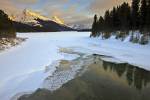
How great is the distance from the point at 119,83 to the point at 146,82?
162cm

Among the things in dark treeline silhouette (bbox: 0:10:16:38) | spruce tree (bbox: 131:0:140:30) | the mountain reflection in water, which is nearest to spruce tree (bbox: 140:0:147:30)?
spruce tree (bbox: 131:0:140:30)

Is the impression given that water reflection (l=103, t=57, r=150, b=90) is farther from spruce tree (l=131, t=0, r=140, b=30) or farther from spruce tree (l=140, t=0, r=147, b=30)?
spruce tree (l=131, t=0, r=140, b=30)

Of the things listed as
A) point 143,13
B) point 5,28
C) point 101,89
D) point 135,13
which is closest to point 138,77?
point 101,89

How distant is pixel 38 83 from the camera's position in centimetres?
1198

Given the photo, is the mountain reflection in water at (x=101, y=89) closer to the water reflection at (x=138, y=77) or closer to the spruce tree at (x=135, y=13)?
the water reflection at (x=138, y=77)

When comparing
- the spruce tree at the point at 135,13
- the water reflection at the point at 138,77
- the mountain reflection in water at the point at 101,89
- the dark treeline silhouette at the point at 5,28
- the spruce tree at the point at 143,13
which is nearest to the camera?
the mountain reflection in water at the point at 101,89

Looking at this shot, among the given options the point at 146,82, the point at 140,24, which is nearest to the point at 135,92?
the point at 146,82

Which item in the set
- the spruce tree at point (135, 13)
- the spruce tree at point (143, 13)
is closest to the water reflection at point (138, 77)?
the spruce tree at point (143, 13)

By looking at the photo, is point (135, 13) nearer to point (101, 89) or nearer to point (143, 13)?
point (143, 13)

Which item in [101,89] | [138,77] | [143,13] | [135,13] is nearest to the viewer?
[101,89]

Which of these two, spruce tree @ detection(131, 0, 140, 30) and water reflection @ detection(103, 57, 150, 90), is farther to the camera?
spruce tree @ detection(131, 0, 140, 30)

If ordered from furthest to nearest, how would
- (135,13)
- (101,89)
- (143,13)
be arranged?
1. (135,13)
2. (143,13)
3. (101,89)

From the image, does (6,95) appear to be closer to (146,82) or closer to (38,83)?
(38,83)

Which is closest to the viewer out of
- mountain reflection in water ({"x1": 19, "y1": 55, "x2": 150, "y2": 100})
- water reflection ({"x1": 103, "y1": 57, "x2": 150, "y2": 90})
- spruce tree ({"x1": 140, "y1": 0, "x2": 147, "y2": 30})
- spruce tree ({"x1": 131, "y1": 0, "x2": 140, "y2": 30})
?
mountain reflection in water ({"x1": 19, "y1": 55, "x2": 150, "y2": 100})
